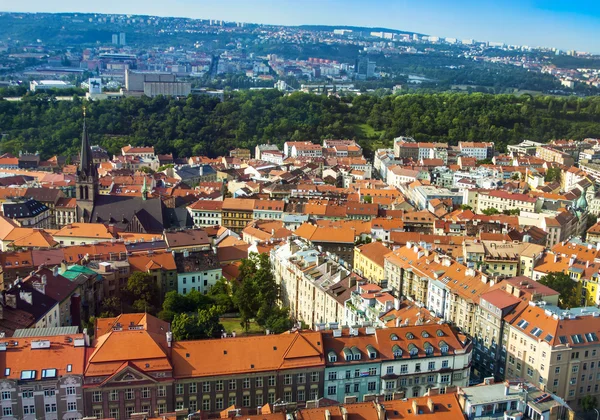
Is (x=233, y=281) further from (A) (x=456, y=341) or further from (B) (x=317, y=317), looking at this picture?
(A) (x=456, y=341)

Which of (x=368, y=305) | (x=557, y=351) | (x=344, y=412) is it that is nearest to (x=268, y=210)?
(x=368, y=305)

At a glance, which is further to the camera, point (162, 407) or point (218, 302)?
point (218, 302)

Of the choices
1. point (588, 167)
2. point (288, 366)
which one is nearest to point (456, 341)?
point (288, 366)

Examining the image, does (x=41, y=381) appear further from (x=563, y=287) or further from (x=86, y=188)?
(x=86, y=188)

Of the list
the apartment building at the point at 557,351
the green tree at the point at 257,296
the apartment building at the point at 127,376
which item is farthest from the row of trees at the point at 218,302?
the apartment building at the point at 557,351

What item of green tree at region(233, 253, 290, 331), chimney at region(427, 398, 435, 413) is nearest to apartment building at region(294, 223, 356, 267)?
green tree at region(233, 253, 290, 331)

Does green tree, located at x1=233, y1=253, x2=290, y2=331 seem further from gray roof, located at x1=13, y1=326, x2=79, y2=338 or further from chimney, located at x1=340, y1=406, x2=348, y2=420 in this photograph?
chimney, located at x1=340, y1=406, x2=348, y2=420

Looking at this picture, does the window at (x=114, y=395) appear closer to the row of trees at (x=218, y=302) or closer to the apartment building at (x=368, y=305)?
the row of trees at (x=218, y=302)
